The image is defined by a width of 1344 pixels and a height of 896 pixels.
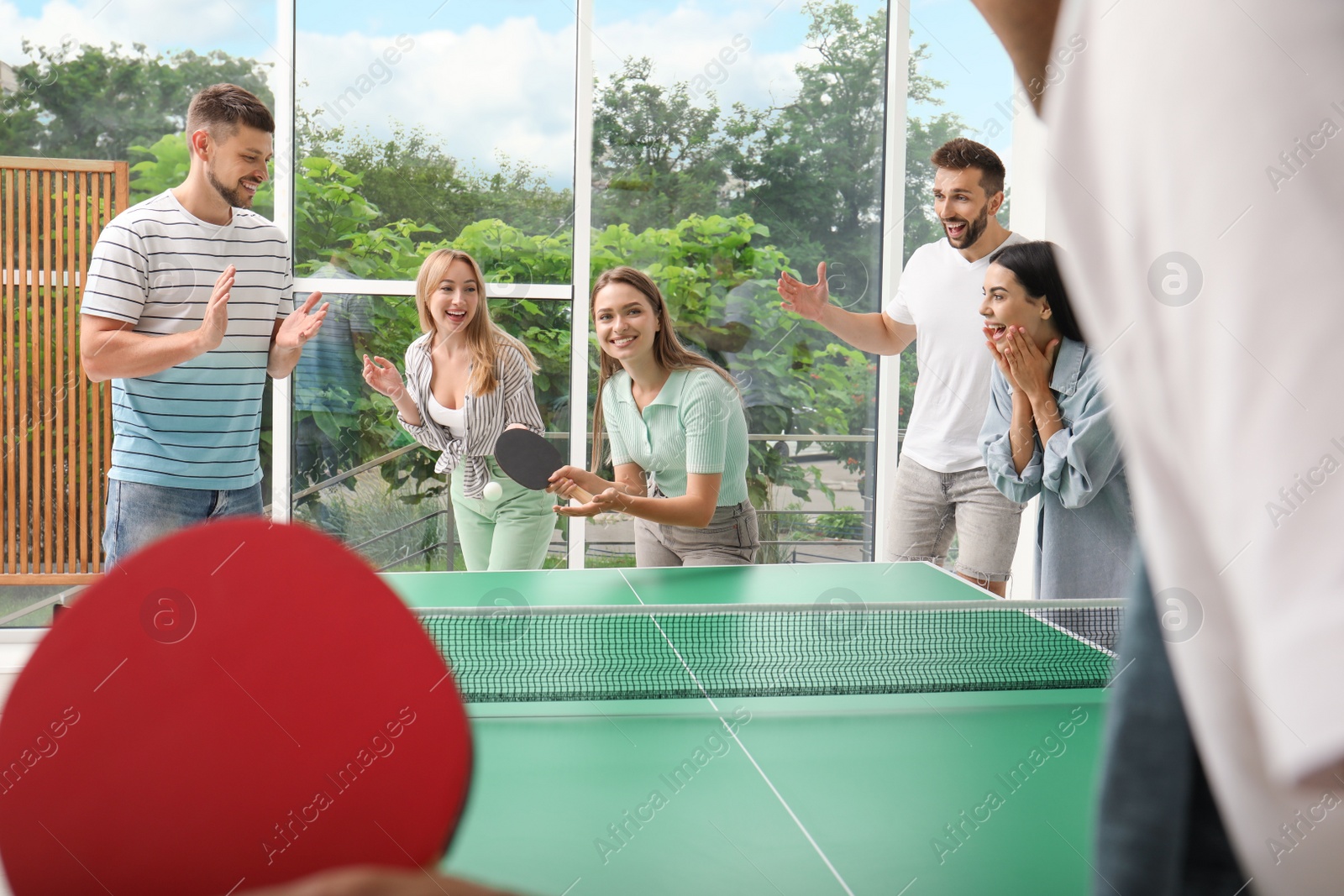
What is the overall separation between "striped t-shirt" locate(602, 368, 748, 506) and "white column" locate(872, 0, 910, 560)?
7.43ft

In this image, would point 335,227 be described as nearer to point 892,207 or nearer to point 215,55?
point 215,55

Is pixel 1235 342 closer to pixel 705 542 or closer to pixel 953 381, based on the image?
pixel 705 542

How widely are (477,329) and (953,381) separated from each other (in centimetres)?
175

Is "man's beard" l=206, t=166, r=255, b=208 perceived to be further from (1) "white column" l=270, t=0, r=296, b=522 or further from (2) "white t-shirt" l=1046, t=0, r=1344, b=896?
(2) "white t-shirt" l=1046, t=0, r=1344, b=896

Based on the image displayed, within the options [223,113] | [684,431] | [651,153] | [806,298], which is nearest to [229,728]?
[684,431]

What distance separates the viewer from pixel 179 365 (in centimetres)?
269

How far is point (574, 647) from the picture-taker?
189cm

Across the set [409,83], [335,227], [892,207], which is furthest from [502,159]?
[892,207]

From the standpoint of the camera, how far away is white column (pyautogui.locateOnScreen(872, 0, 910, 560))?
16.0ft

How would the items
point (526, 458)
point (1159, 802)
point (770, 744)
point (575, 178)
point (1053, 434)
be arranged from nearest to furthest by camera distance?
1. point (1159, 802)
2. point (770, 744)
3. point (1053, 434)
4. point (526, 458)
5. point (575, 178)

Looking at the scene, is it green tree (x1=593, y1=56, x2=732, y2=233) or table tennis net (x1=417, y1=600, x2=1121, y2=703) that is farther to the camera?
green tree (x1=593, y1=56, x2=732, y2=233)

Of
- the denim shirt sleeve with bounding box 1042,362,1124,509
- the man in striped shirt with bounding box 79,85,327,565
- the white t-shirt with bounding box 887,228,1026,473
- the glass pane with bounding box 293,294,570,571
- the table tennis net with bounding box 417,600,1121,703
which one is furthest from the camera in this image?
the glass pane with bounding box 293,294,570,571

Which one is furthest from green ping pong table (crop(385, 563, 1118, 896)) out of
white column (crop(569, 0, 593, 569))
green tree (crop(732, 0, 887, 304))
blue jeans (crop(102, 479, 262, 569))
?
green tree (crop(732, 0, 887, 304))

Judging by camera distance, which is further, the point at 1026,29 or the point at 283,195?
the point at 283,195
